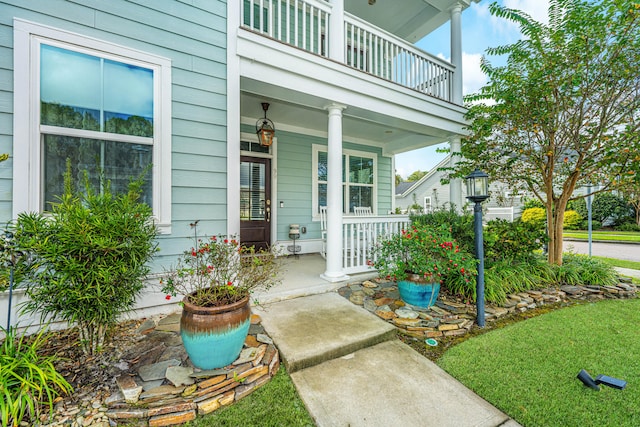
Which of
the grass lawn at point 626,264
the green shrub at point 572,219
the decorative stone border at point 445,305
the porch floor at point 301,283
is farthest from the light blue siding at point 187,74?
the green shrub at point 572,219

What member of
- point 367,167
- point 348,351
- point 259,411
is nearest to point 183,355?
point 259,411

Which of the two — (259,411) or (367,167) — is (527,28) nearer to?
(367,167)

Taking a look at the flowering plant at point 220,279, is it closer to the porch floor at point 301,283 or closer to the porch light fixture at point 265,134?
the porch floor at point 301,283

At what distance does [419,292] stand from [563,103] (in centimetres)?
380

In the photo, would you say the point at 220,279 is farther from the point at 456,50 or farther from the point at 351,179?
the point at 456,50

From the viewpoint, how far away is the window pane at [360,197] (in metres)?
6.67

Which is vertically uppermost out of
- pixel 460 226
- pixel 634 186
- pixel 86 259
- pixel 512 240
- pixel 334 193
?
A: pixel 634 186

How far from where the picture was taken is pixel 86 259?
1.74 m

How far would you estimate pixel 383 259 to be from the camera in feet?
10.6

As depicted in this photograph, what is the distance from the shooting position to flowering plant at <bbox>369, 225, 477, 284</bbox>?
2.87m

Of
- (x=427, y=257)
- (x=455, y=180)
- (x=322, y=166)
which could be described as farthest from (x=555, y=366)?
(x=322, y=166)

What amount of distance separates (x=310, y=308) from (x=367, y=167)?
15.7ft

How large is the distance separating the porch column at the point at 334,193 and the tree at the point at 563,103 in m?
2.71

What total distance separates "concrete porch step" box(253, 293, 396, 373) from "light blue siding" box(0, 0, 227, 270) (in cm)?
124
